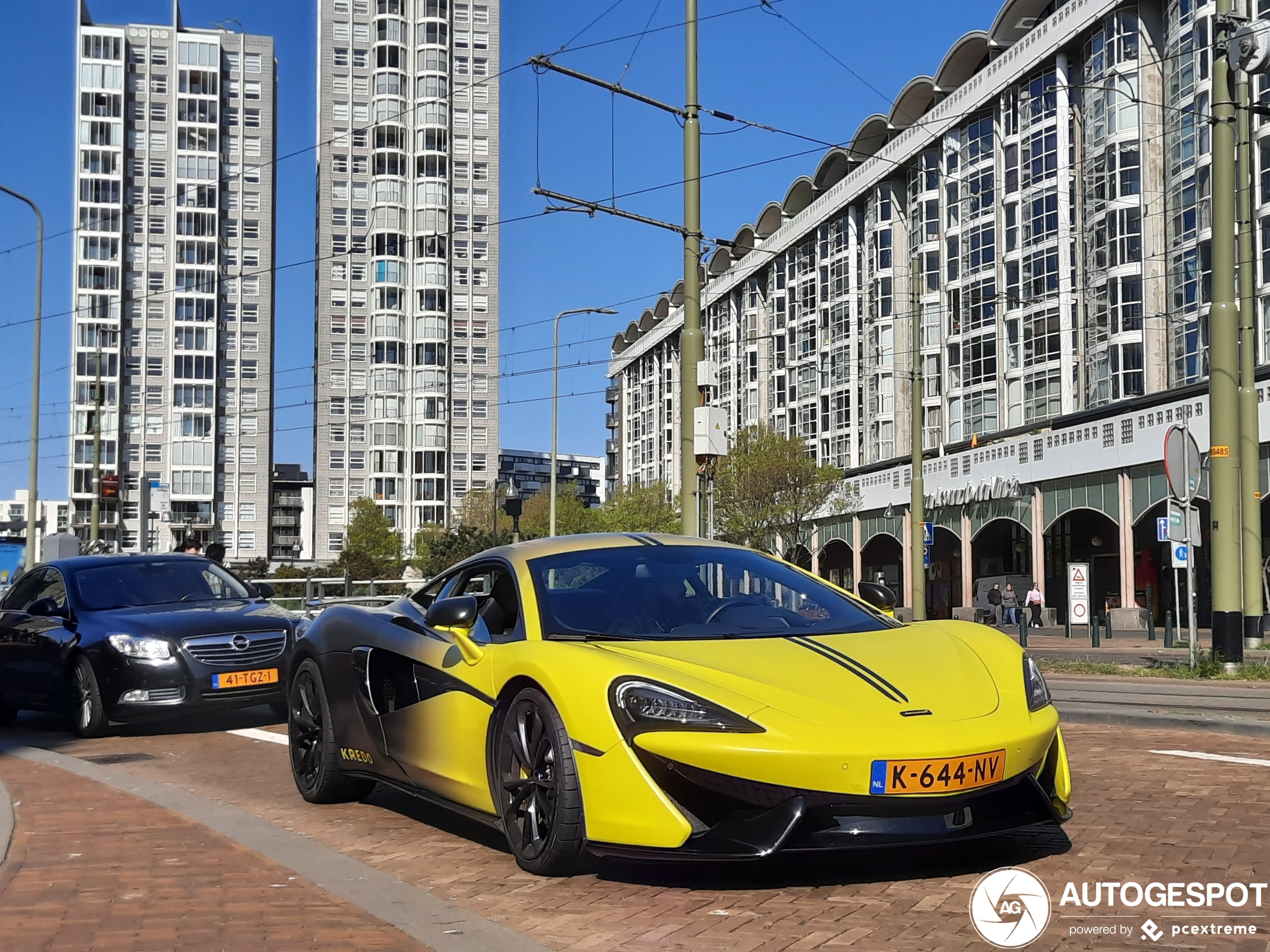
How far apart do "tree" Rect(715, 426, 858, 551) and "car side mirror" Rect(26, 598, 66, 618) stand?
148 feet

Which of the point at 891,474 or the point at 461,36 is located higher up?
the point at 461,36

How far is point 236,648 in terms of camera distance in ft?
34.9

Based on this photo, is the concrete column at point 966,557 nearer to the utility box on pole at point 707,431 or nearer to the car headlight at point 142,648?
the utility box on pole at point 707,431

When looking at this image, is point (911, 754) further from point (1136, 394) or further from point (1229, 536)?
point (1136, 394)

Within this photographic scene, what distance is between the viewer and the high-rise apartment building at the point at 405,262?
364ft

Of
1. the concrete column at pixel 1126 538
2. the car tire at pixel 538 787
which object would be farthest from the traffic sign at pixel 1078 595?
the car tire at pixel 538 787

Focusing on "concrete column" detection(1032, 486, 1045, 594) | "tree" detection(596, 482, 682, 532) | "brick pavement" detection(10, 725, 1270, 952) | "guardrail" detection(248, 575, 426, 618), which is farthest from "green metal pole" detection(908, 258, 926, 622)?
"tree" detection(596, 482, 682, 532)

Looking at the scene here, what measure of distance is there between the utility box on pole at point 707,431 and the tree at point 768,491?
37.6 metres

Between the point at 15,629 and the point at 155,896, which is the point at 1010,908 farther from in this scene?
the point at 15,629

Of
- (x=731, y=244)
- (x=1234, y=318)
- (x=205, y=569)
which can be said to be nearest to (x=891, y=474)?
(x=731, y=244)

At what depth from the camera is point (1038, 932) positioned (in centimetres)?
413

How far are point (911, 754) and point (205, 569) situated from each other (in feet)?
29.4

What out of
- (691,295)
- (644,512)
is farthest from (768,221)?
(691,295)

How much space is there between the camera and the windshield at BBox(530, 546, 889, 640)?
5539mm
